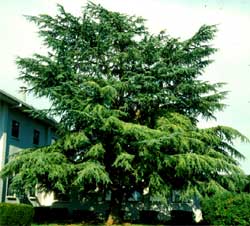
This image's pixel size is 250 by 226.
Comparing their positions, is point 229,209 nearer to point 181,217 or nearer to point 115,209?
point 115,209

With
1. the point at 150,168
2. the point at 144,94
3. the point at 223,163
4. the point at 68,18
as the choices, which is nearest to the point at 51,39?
the point at 68,18

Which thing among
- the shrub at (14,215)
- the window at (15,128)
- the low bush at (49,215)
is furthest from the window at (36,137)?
the shrub at (14,215)

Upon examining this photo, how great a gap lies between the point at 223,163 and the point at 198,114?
3.89 m

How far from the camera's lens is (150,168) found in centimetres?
2369

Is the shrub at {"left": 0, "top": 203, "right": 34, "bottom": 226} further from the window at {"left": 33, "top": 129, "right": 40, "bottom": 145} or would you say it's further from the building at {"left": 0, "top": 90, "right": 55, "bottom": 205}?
the window at {"left": 33, "top": 129, "right": 40, "bottom": 145}

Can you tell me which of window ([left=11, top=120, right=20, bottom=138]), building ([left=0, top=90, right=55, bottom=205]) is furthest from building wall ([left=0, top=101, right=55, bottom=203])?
window ([left=11, top=120, right=20, bottom=138])

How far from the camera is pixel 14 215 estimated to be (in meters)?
19.3

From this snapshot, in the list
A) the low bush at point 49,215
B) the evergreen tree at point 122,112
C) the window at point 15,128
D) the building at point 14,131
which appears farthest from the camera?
the window at point 15,128

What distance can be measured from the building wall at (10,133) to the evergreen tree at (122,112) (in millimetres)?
2056

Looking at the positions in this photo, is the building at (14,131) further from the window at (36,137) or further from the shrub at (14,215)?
the shrub at (14,215)

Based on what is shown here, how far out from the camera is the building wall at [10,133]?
87.2 feet

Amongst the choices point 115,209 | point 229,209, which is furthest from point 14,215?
point 229,209

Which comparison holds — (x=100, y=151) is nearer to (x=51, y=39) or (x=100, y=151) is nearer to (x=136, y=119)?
(x=136, y=119)

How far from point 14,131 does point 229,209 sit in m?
14.7
